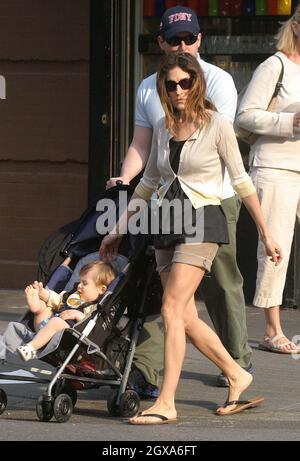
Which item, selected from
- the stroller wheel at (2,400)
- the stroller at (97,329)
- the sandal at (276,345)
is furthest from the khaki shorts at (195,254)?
the sandal at (276,345)

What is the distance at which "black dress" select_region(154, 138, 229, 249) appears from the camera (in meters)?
6.70

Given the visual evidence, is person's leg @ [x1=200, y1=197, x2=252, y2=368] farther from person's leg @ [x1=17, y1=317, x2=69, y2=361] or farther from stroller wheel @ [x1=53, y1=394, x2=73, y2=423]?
stroller wheel @ [x1=53, y1=394, x2=73, y2=423]

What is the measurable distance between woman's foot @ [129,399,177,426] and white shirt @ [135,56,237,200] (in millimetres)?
1304

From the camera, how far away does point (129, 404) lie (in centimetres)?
691

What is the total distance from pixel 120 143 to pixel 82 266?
375cm

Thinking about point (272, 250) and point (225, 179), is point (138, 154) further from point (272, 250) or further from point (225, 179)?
point (272, 250)

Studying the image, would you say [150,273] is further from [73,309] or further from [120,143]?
[120,143]

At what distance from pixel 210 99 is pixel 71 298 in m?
1.37

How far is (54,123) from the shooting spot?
11.2m

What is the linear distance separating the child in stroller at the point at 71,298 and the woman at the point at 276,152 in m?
1.92

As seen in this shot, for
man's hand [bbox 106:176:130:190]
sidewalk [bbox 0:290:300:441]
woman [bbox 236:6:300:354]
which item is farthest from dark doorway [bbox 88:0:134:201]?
man's hand [bbox 106:176:130:190]

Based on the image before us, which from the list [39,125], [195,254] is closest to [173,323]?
[195,254]

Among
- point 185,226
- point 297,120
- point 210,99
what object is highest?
point 210,99
